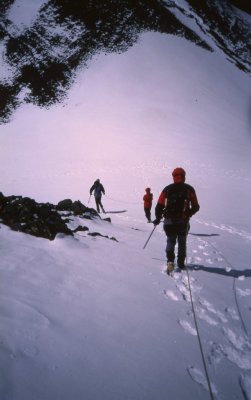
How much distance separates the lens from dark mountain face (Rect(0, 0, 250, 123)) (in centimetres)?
4603

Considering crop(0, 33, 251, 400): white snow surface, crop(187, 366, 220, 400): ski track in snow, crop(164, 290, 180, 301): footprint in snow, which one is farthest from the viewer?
crop(164, 290, 180, 301): footprint in snow

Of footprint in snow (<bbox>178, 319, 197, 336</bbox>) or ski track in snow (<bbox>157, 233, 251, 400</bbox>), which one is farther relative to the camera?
footprint in snow (<bbox>178, 319, 197, 336</bbox>)

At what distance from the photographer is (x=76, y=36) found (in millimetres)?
51844

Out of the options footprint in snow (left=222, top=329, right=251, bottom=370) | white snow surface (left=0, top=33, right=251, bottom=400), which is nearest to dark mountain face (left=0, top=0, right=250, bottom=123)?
white snow surface (left=0, top=33, right=251, bottom=400)

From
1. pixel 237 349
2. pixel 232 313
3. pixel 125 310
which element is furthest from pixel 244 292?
pixel 125 310

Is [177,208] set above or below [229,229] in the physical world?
above

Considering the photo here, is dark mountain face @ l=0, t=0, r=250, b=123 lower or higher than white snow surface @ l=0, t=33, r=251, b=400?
higher

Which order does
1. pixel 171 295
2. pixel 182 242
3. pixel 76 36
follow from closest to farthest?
pixel 171 295, pixel 182 242, pixel 76 36

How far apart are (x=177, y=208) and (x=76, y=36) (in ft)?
178

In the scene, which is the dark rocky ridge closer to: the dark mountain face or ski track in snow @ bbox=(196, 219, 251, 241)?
ski track in snow @ bbox=(196, 219, 251, 241)

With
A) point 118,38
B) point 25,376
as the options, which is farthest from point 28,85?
point 25,376

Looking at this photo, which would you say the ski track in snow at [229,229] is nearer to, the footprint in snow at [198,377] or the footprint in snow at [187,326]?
the footprint in snow at [187,326]

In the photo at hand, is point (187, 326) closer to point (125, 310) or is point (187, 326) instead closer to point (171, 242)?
point (125, 310)

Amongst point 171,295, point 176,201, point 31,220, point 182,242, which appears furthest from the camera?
point 31,220
